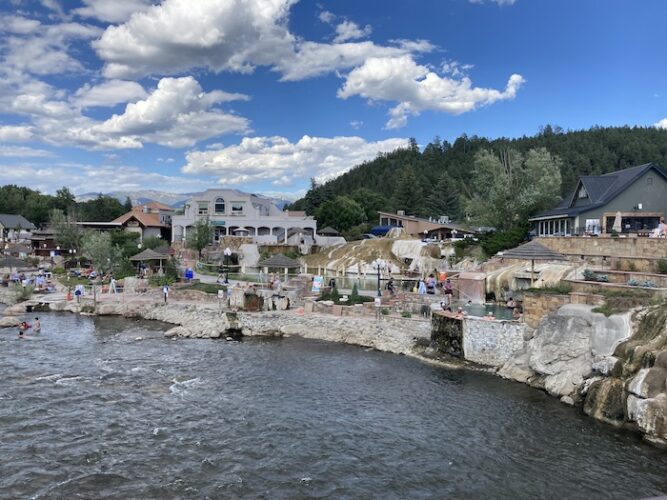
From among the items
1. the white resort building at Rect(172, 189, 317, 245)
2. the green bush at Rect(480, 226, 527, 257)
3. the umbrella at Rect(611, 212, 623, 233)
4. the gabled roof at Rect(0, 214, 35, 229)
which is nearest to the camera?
the umbrella at Rect(611, 212, 623, 233)

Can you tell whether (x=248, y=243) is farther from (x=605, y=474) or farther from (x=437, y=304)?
(x=605, y=474)

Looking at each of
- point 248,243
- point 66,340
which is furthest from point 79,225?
point 66,340

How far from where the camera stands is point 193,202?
2569 inches

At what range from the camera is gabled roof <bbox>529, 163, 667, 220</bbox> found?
1428 inches

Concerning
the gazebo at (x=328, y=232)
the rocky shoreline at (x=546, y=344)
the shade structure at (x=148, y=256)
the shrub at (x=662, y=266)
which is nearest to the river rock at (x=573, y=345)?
the rocky shoreline at (x=546, y=344)

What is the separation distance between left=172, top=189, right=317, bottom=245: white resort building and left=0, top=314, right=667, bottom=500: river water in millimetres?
39990

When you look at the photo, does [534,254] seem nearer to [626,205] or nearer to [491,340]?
[491,340]

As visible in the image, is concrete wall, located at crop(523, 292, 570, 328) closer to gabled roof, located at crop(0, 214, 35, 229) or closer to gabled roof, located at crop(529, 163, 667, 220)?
gabled roof, located at crop(529, 163, 667, 220)

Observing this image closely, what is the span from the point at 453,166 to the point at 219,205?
64.5m

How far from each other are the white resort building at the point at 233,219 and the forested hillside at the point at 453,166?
11704 millimetres

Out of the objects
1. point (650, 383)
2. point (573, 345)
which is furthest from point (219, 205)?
point (650, 383)

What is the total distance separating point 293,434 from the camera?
53.6ft

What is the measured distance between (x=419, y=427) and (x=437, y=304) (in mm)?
11496

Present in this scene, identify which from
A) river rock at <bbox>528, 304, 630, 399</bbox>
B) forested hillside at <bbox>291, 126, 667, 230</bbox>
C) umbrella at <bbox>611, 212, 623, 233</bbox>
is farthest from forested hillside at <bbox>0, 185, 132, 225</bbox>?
river rock at <bbox>528, 304, 630, 399</bbox>
